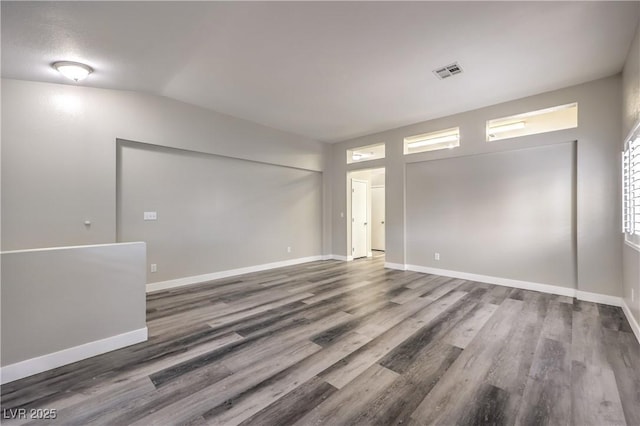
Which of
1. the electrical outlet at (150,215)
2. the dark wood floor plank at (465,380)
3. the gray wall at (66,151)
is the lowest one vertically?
the dark wood floor plank at (465,380)

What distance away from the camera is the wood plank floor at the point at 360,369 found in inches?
64.4

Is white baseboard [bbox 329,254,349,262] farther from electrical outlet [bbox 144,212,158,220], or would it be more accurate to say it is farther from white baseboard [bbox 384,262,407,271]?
electrical outlet [bbox 144,212,158,220]

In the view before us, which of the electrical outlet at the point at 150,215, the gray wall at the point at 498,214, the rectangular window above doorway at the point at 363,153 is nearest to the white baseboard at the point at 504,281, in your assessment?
the gray wall at the point at 498,214

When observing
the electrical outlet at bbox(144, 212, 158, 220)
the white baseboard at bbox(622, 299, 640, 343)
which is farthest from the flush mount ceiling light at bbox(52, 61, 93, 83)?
→ the white baseboard at bbox(622, 299, 640, 343)

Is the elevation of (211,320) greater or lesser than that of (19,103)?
lesser

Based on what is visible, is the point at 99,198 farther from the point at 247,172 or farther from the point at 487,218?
the point at 487,218

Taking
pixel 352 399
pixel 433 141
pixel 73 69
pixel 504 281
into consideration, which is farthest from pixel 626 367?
pixel 73 69

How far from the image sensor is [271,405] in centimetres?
169

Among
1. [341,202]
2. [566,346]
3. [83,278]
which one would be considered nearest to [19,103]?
[83,278]

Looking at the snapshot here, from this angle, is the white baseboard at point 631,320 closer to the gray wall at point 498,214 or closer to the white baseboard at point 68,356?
the gray wall at point 498,214

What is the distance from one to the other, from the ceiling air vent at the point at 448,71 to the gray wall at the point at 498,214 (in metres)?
1.87

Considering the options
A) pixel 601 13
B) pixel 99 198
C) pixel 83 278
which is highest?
pixel 601 13

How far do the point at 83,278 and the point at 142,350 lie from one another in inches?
32.1

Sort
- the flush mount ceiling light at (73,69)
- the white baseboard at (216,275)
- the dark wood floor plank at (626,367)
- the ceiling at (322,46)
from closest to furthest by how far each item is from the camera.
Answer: the dark wood floor plank at (626,367) < the ceiling at (322,46) < the flush mount ceiling light at (73,69) < the white baseboard at (216,275)
